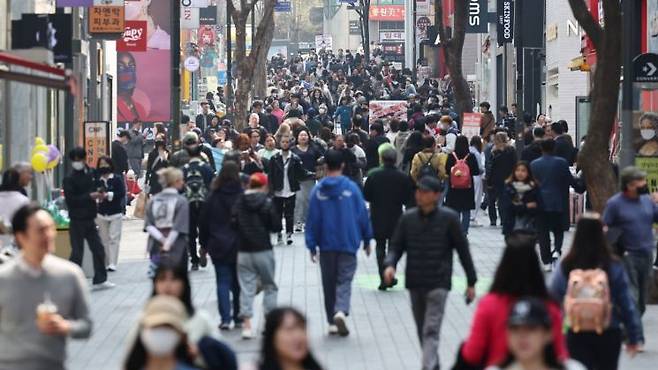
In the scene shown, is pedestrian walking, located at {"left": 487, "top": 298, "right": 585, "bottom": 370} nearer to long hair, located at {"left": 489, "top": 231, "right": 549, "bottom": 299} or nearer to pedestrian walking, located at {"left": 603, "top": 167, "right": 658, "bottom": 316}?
long hair, located at {"left": 489, "top": 231, "right": 549, "bottom": 299}

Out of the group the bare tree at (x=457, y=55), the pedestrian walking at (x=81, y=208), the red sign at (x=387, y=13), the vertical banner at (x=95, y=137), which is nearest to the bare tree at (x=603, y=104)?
the pedestrian walking at (x=81, y=208)

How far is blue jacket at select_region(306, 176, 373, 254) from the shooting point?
15891 millimetres

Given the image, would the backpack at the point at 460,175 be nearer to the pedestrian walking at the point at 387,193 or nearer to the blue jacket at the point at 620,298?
the pedestrian walking at the point at 387,193

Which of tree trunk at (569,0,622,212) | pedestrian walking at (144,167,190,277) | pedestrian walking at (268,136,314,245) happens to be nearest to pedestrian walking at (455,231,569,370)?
pedestrian walking at (144,167,190,277)

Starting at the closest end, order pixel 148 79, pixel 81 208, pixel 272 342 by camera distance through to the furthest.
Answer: pixel 272 342, pixel 81 208, pixel 148 79

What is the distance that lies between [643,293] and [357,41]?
13775 cm

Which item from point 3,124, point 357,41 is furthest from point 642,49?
point 357,41

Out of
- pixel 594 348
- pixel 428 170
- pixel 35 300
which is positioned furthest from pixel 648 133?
pixel 35 300

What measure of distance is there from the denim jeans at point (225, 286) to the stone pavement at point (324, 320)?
243 millimetres

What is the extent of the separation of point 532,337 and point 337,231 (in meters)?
8.98

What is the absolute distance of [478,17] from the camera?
5750cm

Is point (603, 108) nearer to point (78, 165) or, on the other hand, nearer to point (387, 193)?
point (387, 193)

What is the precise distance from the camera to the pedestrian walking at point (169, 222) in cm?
1658

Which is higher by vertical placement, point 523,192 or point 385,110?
point 385,110
